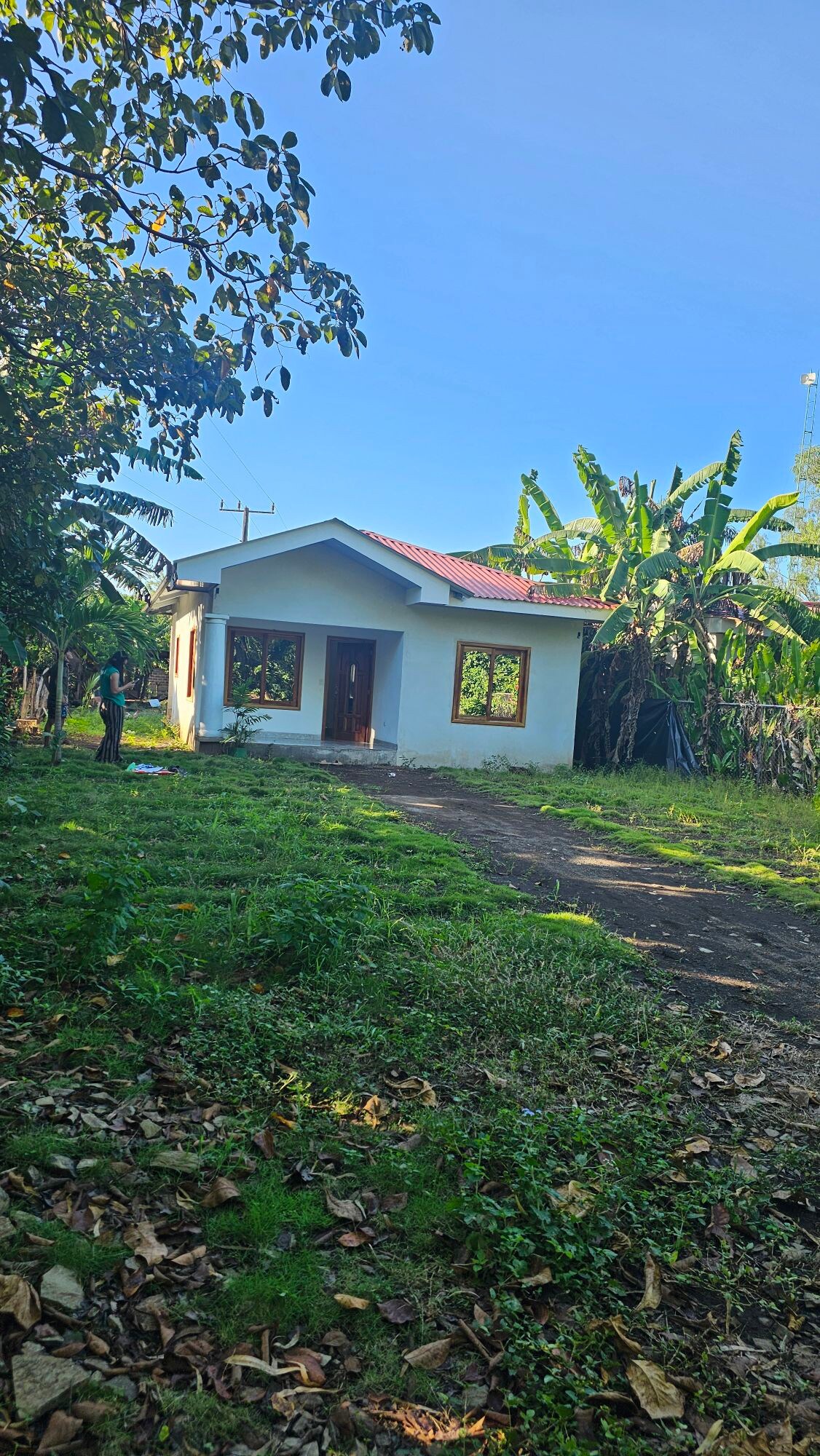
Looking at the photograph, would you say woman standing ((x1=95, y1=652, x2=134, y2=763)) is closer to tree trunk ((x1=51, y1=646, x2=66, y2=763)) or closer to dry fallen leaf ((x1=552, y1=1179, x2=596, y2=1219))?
tree trunk ((x1=51, y1=646, x2=66, y2=763))

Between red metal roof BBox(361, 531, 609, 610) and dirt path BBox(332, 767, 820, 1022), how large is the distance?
6623 millimetres

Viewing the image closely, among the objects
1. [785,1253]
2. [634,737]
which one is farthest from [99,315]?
[634,737]

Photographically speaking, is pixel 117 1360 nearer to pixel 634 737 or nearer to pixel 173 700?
pixel 634 737

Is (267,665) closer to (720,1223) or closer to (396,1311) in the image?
(720,1223)

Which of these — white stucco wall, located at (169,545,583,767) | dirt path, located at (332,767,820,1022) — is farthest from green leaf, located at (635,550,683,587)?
dirt path, located at (332,767,820,1022)

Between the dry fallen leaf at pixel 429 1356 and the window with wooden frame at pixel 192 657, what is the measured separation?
52.1 feet

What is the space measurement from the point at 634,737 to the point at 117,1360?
1624cm

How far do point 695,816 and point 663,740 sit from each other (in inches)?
218

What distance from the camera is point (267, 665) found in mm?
17188

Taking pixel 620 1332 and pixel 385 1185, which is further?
pixel 385 1185

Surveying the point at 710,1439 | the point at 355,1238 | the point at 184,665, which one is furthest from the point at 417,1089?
the point at 184,665

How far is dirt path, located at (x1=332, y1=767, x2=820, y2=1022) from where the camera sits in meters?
5.21

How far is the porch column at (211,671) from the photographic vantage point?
50.2 ft

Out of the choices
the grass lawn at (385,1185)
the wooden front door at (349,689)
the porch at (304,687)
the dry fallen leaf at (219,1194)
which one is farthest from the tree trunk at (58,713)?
the dry fallen leaf at (219,1194)
